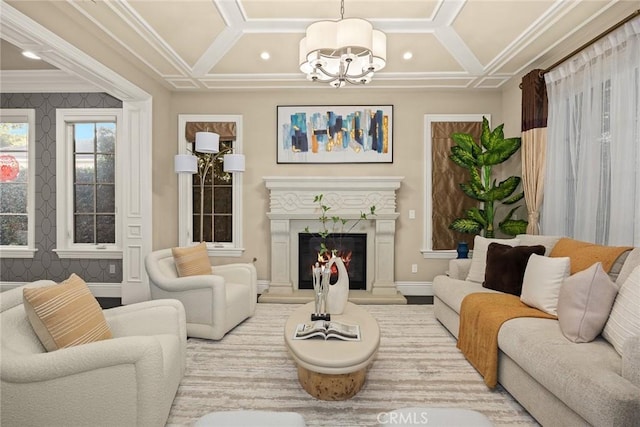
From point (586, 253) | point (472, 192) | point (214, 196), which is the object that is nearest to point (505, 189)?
point (472, 192)

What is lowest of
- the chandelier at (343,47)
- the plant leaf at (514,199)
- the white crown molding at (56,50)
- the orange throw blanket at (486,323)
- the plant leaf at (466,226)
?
the orange throw blanket at (486,323)

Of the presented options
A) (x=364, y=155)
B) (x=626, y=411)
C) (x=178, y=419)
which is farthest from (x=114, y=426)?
(x=364, y=155)

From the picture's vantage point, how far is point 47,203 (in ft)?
15.2

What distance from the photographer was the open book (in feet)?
7.32

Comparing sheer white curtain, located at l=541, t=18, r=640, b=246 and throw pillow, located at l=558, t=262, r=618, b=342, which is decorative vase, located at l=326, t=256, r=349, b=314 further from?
sheer white curtain, located at l=541, t=18, r=640, b=246

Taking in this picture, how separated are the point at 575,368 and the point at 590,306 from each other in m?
0.48

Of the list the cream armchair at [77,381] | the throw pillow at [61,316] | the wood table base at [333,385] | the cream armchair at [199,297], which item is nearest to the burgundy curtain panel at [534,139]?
the wood table base at [333,385]

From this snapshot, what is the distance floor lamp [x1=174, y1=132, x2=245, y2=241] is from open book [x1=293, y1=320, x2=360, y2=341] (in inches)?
99.9

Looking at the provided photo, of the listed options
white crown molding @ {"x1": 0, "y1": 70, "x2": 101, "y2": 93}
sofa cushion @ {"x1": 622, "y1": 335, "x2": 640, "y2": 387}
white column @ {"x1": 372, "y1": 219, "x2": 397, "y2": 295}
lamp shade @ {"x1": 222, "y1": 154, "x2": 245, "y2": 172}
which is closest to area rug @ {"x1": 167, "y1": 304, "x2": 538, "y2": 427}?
sofa cushion @ {"x1": 622, "y1": 335, "x2": 640, "y2": 387}

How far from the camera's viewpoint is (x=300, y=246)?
4805 millimetres

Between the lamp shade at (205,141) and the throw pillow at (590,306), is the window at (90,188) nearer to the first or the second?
the lamp shade at (205,141)

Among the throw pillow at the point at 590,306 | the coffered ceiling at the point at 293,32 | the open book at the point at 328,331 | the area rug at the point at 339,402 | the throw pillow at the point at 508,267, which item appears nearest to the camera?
the throw pillow at the point at 590,306

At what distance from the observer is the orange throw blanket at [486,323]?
235 cm

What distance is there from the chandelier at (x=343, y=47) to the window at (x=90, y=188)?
3462mm
